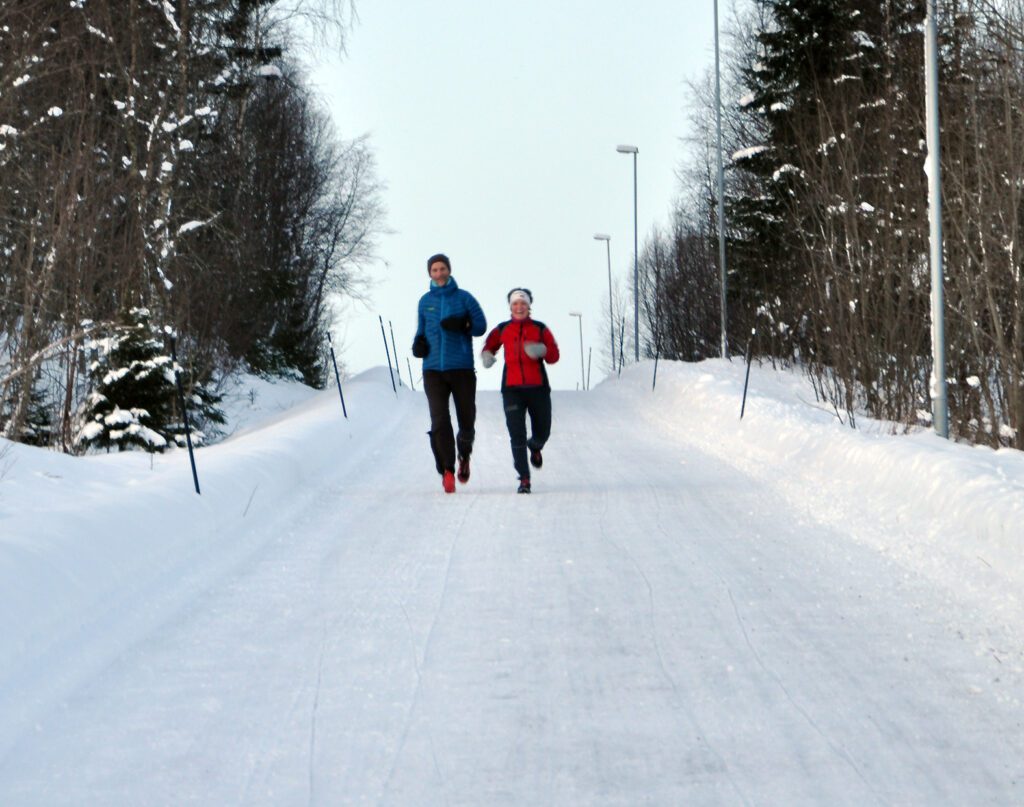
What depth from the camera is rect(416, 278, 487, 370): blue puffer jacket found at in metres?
12.8

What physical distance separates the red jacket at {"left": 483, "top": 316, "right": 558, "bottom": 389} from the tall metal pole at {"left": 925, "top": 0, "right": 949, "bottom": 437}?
4.16 metres

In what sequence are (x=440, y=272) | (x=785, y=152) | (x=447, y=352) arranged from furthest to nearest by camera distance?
(x=785, y=152) < (x=447, y=352) < (x=440, y=272)

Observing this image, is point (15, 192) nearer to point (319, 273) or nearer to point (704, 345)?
point (319, 273)

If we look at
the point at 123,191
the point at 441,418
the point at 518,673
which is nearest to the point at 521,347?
the point at 441,418

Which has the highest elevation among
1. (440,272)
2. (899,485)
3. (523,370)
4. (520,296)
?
(440,272)

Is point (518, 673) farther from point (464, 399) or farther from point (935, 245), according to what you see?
point (935, 245)

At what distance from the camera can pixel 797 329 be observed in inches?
1214

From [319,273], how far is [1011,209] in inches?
1386

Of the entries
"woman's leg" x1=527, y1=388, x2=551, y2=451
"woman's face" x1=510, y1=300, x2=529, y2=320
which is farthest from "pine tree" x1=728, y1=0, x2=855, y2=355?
"woman's face" x1=510, y1=300, x2=529, y2=320

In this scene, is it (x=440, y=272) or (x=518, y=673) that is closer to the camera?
(x=518, y=673)

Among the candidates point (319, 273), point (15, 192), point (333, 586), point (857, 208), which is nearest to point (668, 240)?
point (319, 273)

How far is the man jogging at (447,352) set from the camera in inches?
505

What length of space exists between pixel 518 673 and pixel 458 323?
6.79 meters

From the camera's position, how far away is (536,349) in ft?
42.9
